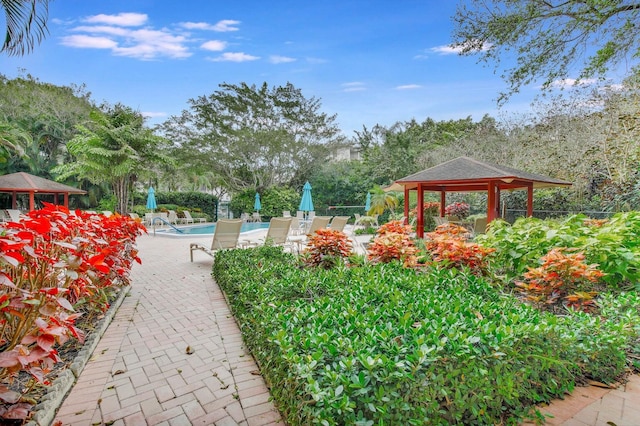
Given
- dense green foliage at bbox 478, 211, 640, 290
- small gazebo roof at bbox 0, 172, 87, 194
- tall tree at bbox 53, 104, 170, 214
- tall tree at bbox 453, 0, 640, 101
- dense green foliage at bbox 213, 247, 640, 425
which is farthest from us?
tall tree at bbox 53, 104, 170, 214

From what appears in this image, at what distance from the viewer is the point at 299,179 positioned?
80.5 ft

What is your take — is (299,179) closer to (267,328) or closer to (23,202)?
(23,202)

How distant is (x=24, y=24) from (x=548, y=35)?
332 inches

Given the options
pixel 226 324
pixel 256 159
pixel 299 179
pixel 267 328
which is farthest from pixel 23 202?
pixel 267 328

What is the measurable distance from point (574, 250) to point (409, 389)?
329cm

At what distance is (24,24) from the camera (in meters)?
4.78

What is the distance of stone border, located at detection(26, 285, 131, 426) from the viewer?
2.18 metres

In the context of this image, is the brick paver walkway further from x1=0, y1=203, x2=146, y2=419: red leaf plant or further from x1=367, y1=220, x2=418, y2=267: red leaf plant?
x1=367, y1=220, x2=418, y2=267: red leaf plant

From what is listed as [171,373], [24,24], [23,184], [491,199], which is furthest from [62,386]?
[23,184]

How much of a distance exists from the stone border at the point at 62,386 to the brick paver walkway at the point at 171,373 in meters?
0.05

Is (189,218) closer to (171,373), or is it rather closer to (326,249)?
(326,249)

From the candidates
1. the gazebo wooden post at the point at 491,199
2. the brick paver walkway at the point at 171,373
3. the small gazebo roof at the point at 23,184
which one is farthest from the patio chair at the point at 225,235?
the small gazebo roof at the point at 23,184

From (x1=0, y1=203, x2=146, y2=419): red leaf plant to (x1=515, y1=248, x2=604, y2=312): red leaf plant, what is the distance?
159 inches

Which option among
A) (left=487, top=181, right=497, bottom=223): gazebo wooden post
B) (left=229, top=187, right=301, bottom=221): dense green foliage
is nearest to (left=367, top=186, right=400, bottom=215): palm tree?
(left=487, top=181, right=497, bottom=223): gazebo wooden post
